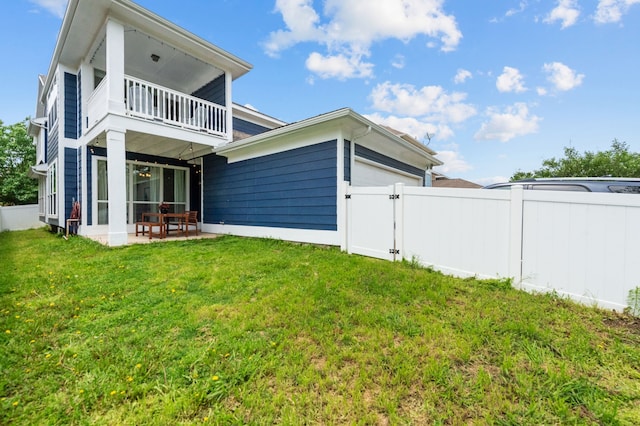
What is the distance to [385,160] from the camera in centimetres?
773

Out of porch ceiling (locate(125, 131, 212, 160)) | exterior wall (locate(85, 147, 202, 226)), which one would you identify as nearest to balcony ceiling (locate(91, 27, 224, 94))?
porch ceiling (locate(125, 131, 212, 160))

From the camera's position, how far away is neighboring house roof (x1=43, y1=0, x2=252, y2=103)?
609 cm

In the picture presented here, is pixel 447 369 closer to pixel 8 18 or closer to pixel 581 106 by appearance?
pixel 581 106

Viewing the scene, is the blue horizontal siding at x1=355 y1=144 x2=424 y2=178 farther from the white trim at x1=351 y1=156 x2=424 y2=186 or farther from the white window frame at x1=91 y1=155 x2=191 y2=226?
the white window frame at x1=91 y1=155 x2=191 y2=226

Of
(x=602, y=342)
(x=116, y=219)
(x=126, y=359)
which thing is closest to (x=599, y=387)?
(x=602, y=342)

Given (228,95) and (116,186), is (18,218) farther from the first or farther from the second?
(228,95)

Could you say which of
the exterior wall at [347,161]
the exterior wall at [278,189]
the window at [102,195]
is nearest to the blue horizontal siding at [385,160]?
the exterior wall at [347,161]

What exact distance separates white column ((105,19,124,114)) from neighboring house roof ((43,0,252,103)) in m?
0.30

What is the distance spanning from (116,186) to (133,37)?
4278mm

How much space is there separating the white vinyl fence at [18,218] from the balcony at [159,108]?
11.9 metres

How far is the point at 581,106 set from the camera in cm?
1004

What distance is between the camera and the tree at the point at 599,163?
1900cm

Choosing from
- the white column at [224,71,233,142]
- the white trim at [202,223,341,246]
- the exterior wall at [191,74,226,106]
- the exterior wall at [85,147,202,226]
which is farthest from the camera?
the exterior wall at [191,74,226,106]

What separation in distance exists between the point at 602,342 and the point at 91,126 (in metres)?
10.5
